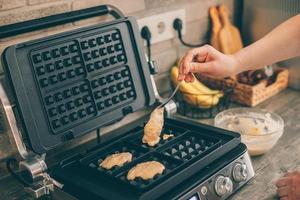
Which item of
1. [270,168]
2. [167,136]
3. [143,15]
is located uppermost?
[143,15]

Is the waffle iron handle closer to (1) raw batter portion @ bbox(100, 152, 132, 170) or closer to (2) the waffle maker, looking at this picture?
(2) the waffle maker

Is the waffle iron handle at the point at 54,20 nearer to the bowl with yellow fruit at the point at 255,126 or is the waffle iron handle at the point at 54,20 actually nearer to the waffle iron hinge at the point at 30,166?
the waffle iron hinge at the point at 30,166

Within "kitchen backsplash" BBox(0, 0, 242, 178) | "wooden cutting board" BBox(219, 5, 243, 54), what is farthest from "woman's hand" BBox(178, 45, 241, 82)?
"wooden cutting board" BBox(219, 5, 243, 54)

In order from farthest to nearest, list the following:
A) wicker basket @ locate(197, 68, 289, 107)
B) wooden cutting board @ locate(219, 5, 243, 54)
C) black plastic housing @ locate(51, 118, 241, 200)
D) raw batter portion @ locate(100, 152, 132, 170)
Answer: wooden cutting board @ locate(219, 5, 243, 54), wicker basket @ locate(197, 68, 289, 107), raw batter portion @ locate(100, 152, 132, 170), black plastic housing @ locate(51, 118, 241, 200)

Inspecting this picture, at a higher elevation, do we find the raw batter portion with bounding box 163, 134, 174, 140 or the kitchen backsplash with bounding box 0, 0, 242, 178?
the kitchen backsplash with bounding box 0, 0, 242, 178

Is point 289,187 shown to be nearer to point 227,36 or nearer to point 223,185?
point 223,185

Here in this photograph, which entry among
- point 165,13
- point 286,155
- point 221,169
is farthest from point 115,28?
point 286,155

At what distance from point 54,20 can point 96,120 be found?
1.03 ft

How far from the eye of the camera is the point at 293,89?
5.63 feet

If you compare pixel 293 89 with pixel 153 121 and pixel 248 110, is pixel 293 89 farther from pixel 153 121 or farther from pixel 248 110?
pixel 153 121

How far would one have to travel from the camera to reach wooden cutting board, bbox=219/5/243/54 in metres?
1.75

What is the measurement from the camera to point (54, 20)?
3.73 ft

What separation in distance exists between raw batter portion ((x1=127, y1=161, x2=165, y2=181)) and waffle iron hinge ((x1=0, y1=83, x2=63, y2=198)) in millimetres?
177

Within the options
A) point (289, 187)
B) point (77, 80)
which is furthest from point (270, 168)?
point (77, 80)
